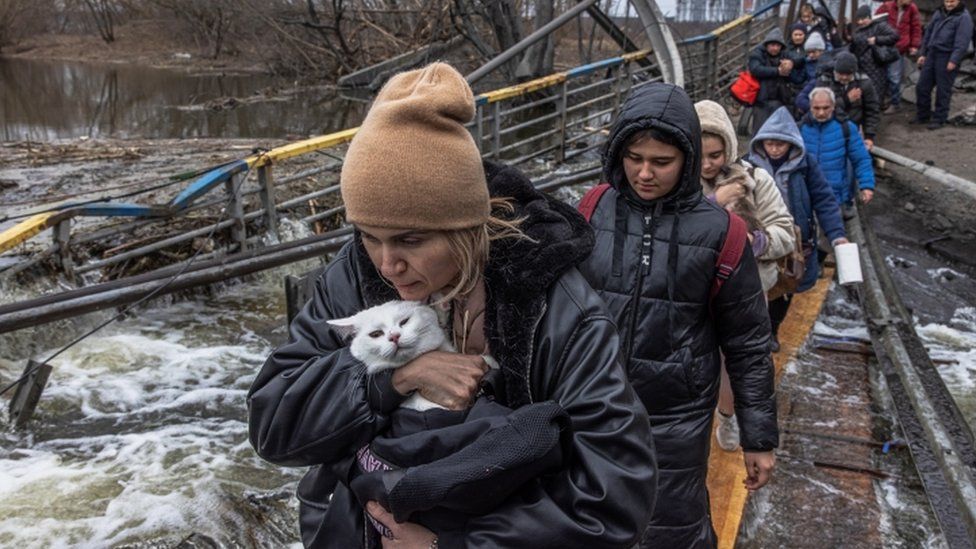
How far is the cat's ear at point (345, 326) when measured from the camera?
1541mm

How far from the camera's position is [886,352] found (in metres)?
5.05

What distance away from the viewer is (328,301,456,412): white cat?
4.84 feet

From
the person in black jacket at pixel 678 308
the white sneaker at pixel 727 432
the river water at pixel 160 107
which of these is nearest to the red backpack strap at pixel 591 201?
the person in black jacket at pixel 678 308

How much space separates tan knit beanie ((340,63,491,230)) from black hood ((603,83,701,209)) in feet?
3.97

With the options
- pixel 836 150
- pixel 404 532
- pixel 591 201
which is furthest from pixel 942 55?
pixel 404 532

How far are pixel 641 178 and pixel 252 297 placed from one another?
5.62 metres

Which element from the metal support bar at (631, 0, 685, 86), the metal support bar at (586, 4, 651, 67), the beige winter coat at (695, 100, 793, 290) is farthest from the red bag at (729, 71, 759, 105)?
the beige winter coat at (695, 100, 793, 290)

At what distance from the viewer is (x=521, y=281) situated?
4.81ft

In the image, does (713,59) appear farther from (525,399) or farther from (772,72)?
(525,399)

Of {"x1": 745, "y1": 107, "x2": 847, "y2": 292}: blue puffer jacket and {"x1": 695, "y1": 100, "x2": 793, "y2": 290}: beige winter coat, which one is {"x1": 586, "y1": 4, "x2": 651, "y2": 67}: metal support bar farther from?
{"x1": 695, "y1": 100, "x2": 793, "y2": 290}: beige winter coat

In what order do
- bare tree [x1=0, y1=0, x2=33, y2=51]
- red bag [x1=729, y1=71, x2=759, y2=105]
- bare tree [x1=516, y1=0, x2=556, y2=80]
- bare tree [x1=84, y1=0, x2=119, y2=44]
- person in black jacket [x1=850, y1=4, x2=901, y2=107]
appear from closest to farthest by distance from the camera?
red bag [x1=729, y1=71, x2=759, y2=105], person in black jacket [x1=850, y1=4, x2=901, y2=107], bare tree [x1=516, y1=0, x2=556, y2=80], bare tree [x1=0, y1=0, x2=33, y2=51], bare tree [x1=84, y1=0, x2=119, y2=44]

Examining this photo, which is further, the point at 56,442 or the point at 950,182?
the point at 950,182

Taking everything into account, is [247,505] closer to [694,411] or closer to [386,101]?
[694,411]

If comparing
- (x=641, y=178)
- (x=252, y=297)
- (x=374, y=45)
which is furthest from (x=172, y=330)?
(x=374, y=45)
